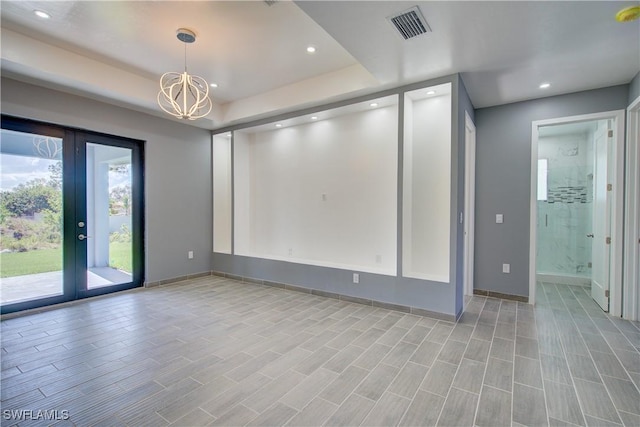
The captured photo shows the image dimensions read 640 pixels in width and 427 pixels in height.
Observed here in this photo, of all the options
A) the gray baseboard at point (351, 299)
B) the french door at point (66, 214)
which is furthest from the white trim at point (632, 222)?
→ the french door at point (66, 214)

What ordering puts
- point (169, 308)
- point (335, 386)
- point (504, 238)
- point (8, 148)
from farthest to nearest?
point (504, 238) < point (169, 308) < point (8, 148) < point (335, 386)

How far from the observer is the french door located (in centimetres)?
363

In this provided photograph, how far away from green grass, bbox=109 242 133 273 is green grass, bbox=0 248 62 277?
2.10 ft

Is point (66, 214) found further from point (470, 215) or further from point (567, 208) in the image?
point (567, 208)

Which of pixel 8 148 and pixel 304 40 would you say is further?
pixel 8 148

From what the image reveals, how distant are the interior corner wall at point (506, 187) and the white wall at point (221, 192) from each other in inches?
176

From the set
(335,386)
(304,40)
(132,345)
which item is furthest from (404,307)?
(304,40)

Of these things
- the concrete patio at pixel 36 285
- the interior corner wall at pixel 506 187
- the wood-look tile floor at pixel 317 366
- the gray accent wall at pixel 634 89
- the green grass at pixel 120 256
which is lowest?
→ the wood-look tile floor at pixel 317 366

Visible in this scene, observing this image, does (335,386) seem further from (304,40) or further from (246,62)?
(246,62)

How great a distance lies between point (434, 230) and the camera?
3.91 m

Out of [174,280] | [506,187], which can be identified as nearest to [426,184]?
[506,187]

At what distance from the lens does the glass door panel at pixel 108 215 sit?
4.31 metres

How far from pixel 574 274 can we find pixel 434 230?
3.29 m

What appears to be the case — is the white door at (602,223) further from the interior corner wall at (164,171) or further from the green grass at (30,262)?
the green grass at (30,262)
